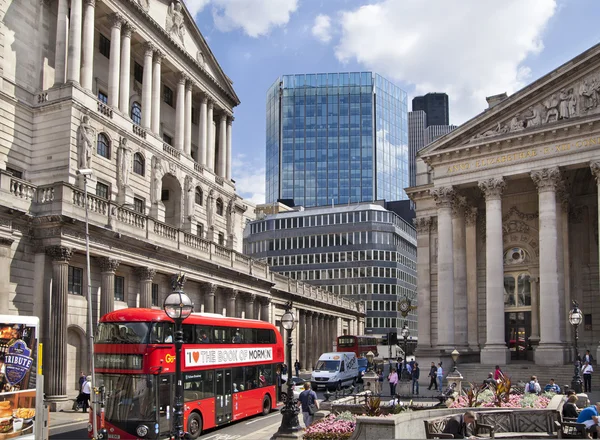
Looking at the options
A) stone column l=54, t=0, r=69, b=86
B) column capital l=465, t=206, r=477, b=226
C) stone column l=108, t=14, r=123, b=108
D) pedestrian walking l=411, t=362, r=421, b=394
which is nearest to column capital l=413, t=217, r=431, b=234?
column capital l=465, t=206, r=477, b=226

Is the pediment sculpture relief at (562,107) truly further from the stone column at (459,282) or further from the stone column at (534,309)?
the stone column at (534,309)

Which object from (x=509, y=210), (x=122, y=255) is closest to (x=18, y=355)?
(x=122, y=255)

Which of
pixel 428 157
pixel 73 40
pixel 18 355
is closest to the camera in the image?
pixel 18 355

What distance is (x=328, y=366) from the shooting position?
47.2m

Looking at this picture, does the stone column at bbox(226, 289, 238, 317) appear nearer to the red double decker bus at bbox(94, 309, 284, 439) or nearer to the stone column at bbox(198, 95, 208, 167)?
the stone column at bbox(198, 95, 208, 167)

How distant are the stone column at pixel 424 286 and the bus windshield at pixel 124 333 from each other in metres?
30.6

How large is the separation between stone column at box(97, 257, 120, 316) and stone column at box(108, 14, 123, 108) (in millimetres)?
11859

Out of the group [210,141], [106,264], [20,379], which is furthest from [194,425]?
[210,141]

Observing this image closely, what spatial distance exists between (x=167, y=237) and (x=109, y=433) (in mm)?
21057

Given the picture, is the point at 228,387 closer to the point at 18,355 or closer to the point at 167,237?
the point at 18,355

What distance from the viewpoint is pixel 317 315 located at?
A: 74.9 metres

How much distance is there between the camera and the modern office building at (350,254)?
A: 10238cm

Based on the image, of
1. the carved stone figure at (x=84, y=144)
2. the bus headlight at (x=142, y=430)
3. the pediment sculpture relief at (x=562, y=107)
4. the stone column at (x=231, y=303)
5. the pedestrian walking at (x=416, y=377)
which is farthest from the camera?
the stone column at (x=231, y=303)

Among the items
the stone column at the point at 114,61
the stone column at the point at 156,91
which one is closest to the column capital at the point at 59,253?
the stone column at the point at 114,61
